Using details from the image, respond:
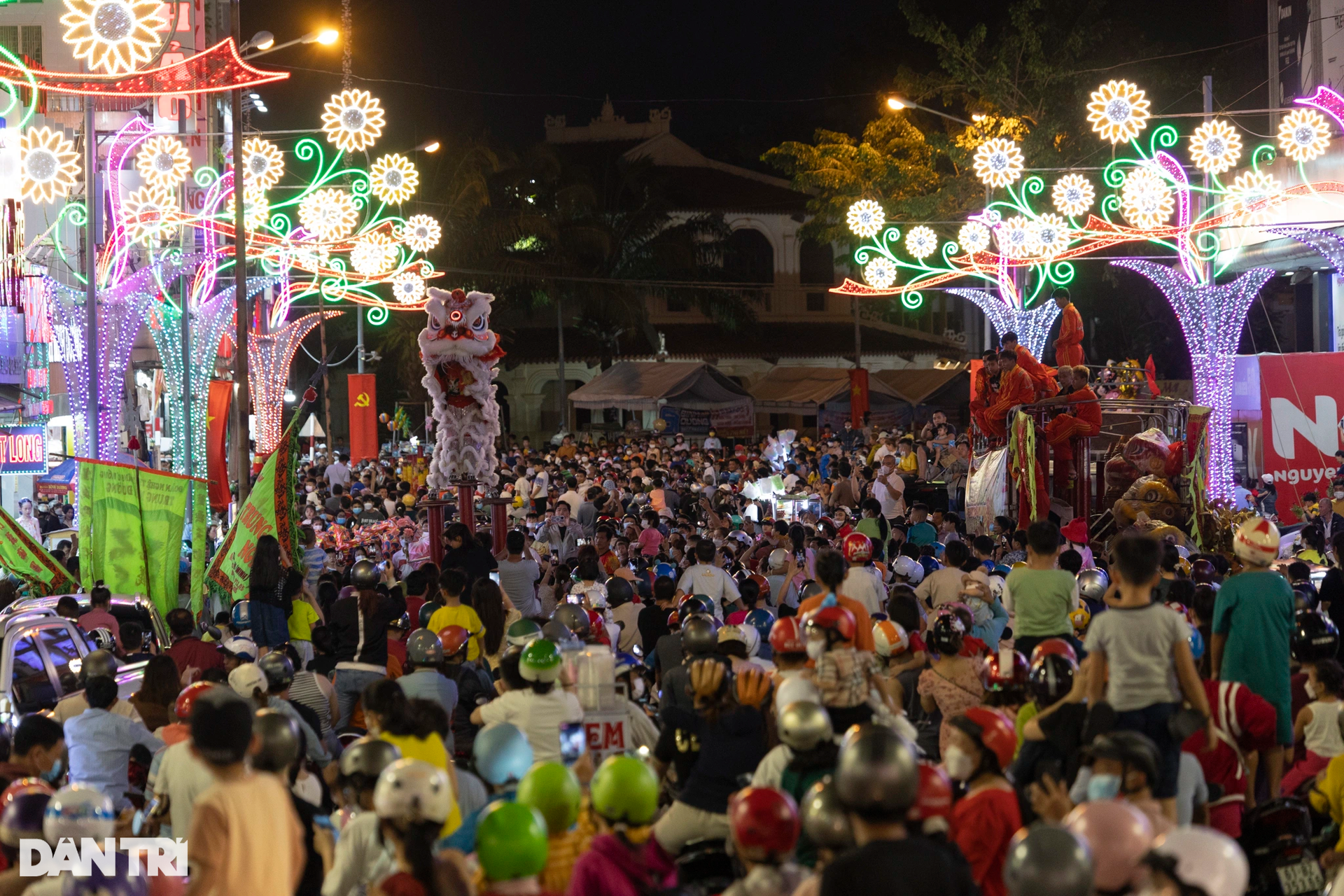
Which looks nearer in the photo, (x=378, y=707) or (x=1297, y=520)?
(x=378, y=707)

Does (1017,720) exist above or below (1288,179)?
below

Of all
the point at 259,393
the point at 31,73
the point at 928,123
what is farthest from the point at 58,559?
the point at 928,123

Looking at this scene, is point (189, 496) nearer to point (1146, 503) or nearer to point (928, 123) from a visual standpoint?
point (1146, 503)

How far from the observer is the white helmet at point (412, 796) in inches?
178

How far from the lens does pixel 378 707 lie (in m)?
5.96

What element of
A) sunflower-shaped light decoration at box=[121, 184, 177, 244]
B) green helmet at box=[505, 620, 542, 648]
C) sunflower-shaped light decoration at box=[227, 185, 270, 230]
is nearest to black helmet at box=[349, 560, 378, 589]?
green helmet at box=[505, 620, 542, 648]

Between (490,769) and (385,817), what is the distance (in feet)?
2.84

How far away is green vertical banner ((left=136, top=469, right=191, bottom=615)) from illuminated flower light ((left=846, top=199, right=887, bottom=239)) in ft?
58.1

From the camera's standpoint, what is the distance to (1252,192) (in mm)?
21484

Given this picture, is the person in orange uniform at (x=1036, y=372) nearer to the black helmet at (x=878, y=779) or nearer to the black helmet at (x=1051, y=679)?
the black helmet at (x=1051, y=679)

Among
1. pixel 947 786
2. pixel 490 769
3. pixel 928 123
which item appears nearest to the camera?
pixel 947 786

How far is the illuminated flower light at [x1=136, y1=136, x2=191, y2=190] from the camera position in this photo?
2398cm

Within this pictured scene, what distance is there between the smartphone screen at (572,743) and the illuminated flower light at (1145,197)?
1819 centimetres

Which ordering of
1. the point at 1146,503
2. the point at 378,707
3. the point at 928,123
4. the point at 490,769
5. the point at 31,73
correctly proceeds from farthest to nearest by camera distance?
the point at 928,123 → the point at 1146,503 → the point at 31,73 → the point at 378,707 → the point at 490,769
